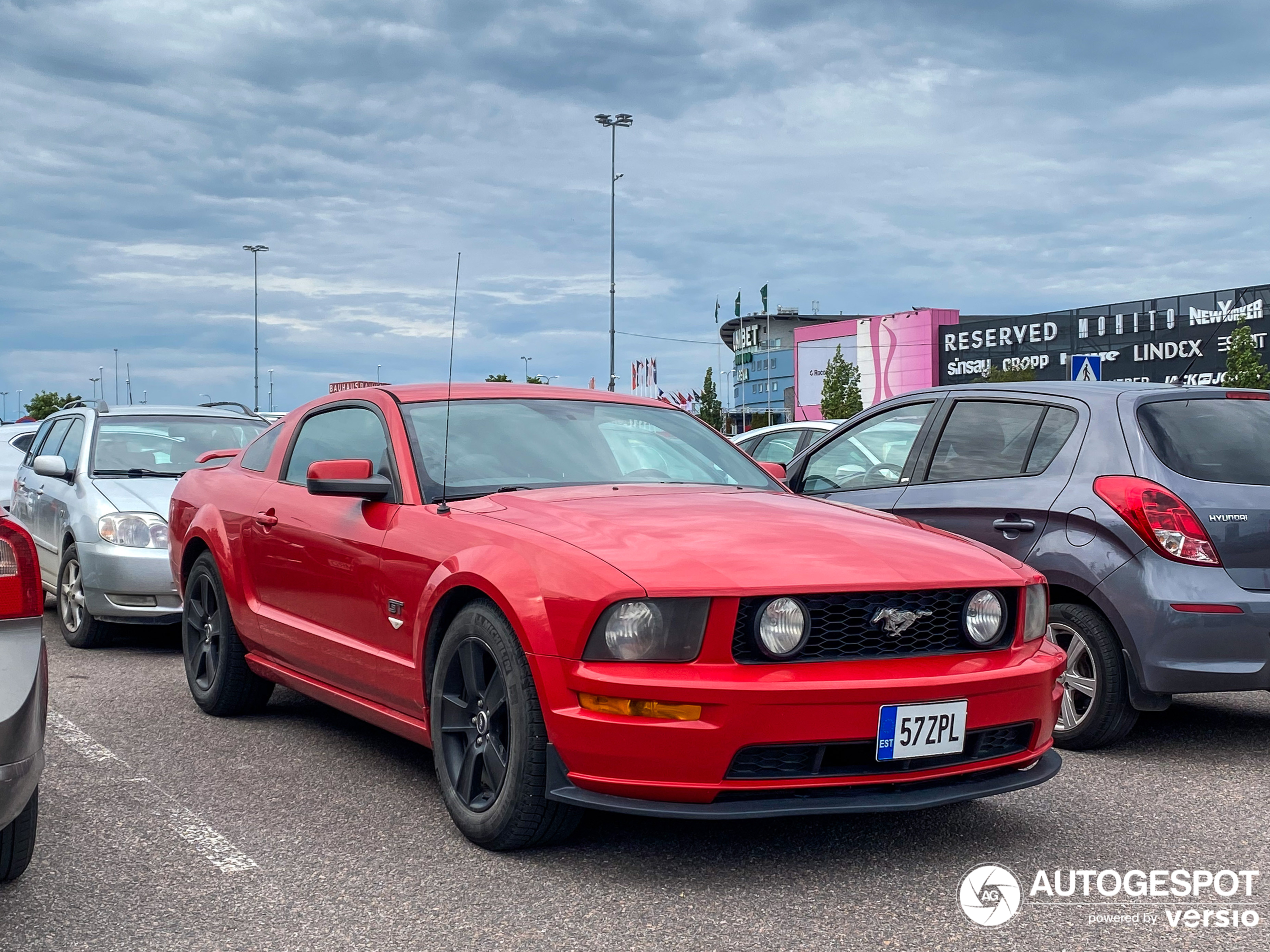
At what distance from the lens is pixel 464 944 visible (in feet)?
11.0

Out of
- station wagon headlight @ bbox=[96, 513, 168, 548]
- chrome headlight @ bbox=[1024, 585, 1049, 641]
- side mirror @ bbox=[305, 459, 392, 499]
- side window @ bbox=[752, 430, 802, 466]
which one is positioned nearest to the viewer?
chrome headlight @ bbox=[1024, 585, 1049, 641]

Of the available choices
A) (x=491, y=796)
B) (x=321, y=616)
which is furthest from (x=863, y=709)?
(x=321, y=616)

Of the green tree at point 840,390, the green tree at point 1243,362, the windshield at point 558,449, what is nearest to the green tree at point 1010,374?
the green tree at point 840,390

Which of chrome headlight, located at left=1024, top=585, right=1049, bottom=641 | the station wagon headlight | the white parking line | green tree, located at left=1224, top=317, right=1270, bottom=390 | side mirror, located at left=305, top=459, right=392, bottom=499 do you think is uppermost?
green tree, located at left=1224, top=317, right=1270, bottom=390

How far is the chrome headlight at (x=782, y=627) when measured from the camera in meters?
3.69

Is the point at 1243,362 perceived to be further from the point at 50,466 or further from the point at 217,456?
the point at 217,456

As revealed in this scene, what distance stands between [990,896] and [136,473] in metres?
7.03

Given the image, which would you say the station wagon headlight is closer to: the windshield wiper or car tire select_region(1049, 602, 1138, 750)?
the windshield wiper

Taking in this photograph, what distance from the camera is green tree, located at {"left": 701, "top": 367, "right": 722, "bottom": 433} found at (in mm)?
105125

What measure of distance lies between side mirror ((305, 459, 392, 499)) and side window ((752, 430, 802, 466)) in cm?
782

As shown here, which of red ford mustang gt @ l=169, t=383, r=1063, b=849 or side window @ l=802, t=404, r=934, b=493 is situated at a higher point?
side window @ l=802, t=404, r=934, b=493

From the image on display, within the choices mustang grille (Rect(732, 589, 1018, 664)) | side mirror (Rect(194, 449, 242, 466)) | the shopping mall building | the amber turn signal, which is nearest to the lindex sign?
the shopping mall building

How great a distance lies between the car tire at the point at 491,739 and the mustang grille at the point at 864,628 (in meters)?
0.66

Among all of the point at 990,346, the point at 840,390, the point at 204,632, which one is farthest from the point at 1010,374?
the point at 204,632
